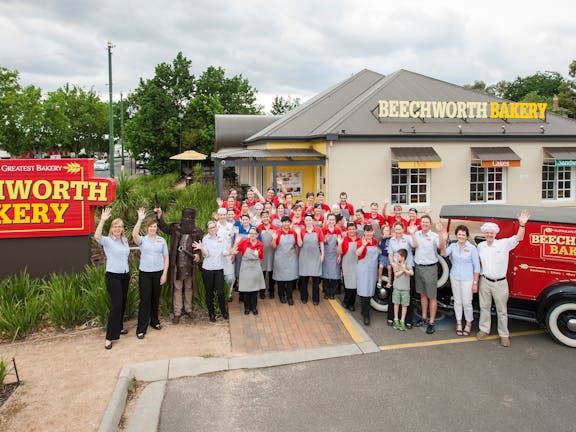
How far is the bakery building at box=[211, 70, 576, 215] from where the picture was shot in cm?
1557

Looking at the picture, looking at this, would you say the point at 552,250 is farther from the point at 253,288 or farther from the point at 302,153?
the point at 302,153

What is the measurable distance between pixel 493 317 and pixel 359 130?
9.34m

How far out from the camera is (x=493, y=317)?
300 inches

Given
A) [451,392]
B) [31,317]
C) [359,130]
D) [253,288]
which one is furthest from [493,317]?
[359,130]

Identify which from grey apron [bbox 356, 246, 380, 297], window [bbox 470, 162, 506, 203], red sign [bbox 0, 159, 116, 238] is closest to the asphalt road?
grey apron [bbox 356, 246, 380, 297]

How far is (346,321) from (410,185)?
985 cm

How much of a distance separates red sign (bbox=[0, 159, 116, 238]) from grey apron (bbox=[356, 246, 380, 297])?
16.6 feet

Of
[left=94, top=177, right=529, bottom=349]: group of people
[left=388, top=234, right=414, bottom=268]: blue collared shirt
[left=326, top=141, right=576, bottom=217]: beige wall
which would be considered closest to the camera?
[left=94, top=177, right=529, bottom=349]: group of people

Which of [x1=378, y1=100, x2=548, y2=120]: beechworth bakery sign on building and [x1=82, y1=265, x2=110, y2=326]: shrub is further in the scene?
[x1=378, y1=100, x2=548, y2=120]: beechworth bakery sign on building

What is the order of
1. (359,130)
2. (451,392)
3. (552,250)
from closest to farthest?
(451,392)
(552,250)
(359,130)

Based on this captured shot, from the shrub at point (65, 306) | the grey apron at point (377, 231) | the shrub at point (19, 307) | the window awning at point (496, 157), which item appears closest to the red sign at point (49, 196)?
the shrub at point (19, 307)

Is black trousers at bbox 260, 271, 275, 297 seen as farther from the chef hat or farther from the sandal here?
the chef hat

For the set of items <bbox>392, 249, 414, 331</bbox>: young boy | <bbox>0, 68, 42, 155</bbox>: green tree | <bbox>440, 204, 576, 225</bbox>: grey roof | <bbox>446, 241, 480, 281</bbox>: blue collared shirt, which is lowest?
<bbox>392, 249, 414, 331</bbox>: young boy

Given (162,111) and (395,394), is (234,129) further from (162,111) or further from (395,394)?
(395,394)
